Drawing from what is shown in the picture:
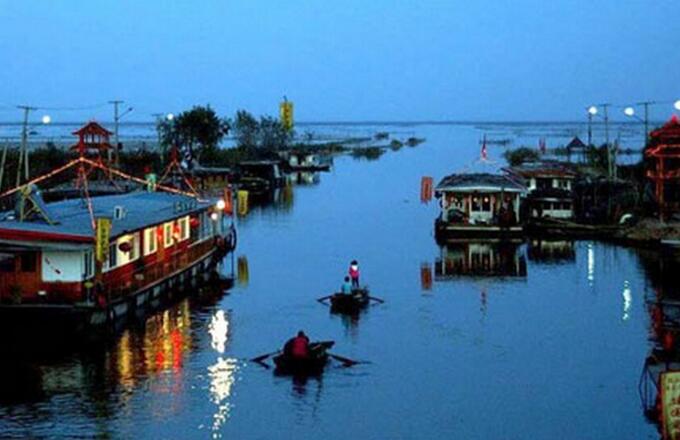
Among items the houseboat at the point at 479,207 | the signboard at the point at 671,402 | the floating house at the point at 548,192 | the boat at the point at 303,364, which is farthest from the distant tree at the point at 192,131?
the signboard at the point at 671,402

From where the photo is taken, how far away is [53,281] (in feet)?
111

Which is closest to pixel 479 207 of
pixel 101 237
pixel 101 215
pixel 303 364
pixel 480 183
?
pixel 480 183

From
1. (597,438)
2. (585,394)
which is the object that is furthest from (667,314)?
(597,438)

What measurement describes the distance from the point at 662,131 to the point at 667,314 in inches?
1191

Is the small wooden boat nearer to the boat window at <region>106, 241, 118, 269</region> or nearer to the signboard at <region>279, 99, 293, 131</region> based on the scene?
the boat window at <region>106, 241, 118, 269</region>

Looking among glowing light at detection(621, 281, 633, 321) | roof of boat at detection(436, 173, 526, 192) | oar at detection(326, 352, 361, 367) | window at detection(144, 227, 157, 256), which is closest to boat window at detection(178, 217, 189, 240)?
window at detection(144, 227, 157, 256)

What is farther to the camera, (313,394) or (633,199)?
(633,199)

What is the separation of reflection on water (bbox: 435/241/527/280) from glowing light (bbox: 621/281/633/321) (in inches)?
190

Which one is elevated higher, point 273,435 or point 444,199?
point 444,199

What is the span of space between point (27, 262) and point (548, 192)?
134 feet

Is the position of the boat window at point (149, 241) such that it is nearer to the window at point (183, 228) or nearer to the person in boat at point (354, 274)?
the window at point (183, 228)

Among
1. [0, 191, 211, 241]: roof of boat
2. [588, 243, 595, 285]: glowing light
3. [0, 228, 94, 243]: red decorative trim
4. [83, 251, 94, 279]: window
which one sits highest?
[0, 191, 211, 241]: roof of boat

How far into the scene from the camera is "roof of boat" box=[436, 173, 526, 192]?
62531 millimetres

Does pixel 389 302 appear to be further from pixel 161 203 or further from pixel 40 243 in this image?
pixel 40 243
